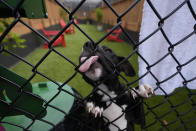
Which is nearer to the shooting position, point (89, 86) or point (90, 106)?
point (90, 106)

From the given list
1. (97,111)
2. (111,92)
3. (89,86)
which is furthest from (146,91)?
(89,86)

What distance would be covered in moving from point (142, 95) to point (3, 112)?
705 mm

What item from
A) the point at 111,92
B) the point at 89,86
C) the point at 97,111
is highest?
the point at 89,86

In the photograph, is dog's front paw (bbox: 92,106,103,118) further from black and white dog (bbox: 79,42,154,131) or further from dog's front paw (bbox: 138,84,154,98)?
dog's front paw (bbox: 138,84,154,98)

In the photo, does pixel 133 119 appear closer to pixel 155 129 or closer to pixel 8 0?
pixel 155 129

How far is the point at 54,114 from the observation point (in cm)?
98

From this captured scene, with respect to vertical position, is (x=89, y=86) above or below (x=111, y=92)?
above

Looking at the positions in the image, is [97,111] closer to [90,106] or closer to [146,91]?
[90,106]

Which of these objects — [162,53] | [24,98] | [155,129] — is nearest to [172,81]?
[162,53]

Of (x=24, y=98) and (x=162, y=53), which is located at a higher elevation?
(x=162, y=53)

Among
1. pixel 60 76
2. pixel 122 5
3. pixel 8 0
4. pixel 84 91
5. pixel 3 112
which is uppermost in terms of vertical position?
pixel 60 76

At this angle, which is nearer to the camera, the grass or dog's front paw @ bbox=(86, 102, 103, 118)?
dog's front paw @ bbox=(86, 102, 103, 118)

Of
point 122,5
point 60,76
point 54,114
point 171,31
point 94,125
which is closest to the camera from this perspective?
point 122,5

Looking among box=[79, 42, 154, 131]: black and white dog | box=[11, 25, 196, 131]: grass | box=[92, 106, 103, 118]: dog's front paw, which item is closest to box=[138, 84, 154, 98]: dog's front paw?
box=[79, 42, 154, 131]: black and white dog
